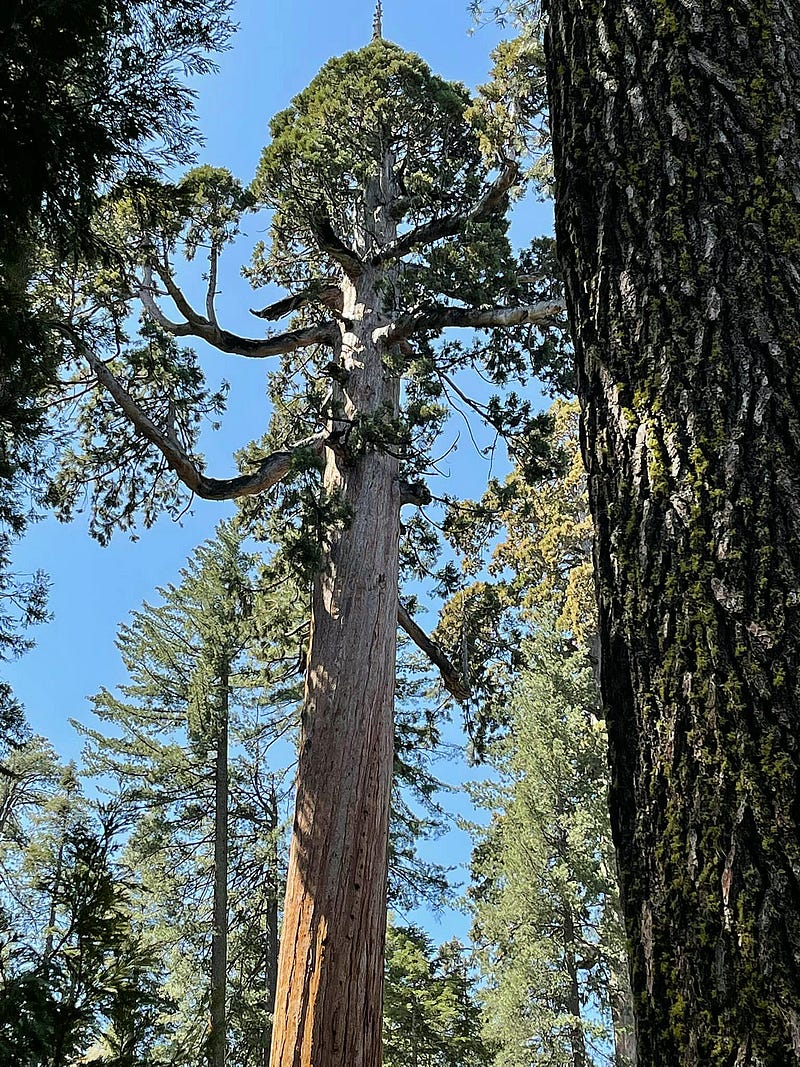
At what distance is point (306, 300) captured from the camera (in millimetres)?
8547

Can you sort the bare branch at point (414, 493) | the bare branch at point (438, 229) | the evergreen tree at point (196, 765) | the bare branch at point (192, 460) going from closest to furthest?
the bare branch at point (192, 460) < the bare branch at point (414, 493) < the bare branch at point (438, 229) < the evergreen tree at point (196, 765)

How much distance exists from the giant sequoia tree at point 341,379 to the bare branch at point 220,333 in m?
0.02

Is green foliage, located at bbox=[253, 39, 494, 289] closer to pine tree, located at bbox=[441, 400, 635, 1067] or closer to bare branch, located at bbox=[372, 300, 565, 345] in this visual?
bare branch, located at bbox=[372, 300, 565, 345]

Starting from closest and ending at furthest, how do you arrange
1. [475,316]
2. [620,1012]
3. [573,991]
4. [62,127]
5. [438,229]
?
[62,127] → [475,316] → [438,229] → [620,1012] → [573,991]

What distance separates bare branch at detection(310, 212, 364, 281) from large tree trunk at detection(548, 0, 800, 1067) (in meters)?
5.60

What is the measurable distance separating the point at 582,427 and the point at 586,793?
1095cm

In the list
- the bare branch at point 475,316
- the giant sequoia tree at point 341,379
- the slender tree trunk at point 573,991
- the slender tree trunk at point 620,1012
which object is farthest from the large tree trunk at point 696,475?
the slender tree trunk at point 573,991

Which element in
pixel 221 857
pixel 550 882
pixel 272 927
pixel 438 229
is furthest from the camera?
pixel 272 927

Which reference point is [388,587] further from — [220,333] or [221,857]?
[221,857]

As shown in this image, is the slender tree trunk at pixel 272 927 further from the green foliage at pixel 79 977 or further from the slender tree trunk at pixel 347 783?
the green foliage at pixel 79 977

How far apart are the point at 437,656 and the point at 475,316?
2.80 meters

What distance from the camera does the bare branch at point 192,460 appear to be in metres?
6.21

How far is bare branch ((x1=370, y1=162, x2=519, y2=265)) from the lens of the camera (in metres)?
7.64

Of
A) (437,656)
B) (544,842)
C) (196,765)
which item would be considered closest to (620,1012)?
(544,842)
